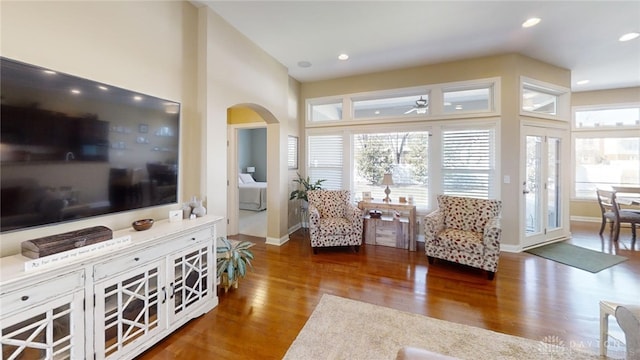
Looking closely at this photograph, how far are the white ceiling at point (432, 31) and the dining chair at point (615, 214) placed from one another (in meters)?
2.31

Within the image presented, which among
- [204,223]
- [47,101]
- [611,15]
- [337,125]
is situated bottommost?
[204,223]

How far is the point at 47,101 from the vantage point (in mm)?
1523

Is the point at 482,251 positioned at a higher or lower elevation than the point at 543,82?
lower

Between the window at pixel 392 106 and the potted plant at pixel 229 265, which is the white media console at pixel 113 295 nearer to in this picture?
the potted plant at pixel 229 265

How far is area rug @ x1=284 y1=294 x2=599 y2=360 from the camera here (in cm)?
183

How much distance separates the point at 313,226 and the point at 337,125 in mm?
2207

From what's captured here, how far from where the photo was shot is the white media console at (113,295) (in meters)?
1.27

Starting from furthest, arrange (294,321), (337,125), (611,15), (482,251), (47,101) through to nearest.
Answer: (337,125), (482,251), (611,15), (294,321), (47,101)

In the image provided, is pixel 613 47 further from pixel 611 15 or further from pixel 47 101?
pixel 47 101

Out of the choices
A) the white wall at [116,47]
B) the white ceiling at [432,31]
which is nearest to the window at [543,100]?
the white ceiling at [432,31]

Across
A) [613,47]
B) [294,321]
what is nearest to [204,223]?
[294,321]

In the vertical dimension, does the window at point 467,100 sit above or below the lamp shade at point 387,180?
above

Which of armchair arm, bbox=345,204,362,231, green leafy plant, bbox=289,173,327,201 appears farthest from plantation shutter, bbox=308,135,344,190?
armchair arm, bbox=345,204,362,231

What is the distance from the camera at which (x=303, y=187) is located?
5.25 meters
